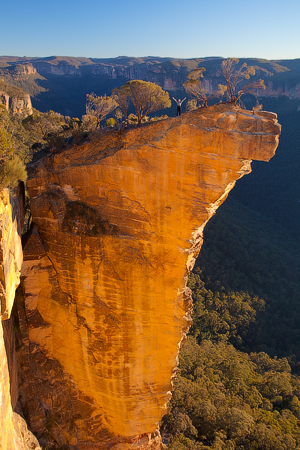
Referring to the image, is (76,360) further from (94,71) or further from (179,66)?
(94,71)

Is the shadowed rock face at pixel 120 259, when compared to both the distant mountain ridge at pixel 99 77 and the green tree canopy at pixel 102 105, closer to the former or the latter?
the green tree canopy at pixel 102 105

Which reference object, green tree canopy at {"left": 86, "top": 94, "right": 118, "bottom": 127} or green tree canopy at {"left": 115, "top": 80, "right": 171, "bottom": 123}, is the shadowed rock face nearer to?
green tree canopy at {"left": 115, "top": 80, "right": 171, "bottom": 123}

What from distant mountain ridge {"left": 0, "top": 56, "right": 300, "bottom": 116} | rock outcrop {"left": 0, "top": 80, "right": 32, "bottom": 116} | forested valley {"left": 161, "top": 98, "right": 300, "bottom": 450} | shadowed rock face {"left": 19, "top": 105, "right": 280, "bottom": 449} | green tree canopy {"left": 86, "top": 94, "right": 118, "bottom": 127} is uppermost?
distant mountain ridge {"left": 0, "top": 56, "right": 300, "bottom": 116}

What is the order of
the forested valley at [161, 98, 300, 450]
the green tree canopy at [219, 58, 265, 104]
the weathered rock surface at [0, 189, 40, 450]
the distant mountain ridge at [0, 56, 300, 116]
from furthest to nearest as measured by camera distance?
the distant mountain ridge at [0, 56, 300, 116]
the forested valley at [161, 98, 300, 450]
the green tree canopy at [219, 58, 265, 104]
the weathered rock surface at [0, 189, 40, 450]

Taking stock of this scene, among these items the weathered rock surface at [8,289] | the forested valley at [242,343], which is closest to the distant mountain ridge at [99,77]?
the forested valley at [242,343]

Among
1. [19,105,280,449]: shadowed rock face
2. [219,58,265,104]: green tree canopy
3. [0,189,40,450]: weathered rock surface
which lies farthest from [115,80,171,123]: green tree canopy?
[0,189,40,450]: weathered rock surface

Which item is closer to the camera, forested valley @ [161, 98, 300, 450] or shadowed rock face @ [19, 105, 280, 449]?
shadowed rock face @ [19, 105, 280, 449]

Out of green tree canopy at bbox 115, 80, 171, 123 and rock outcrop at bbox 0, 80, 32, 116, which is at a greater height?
rock outcrop at bbox 0, 80, 32, 116
